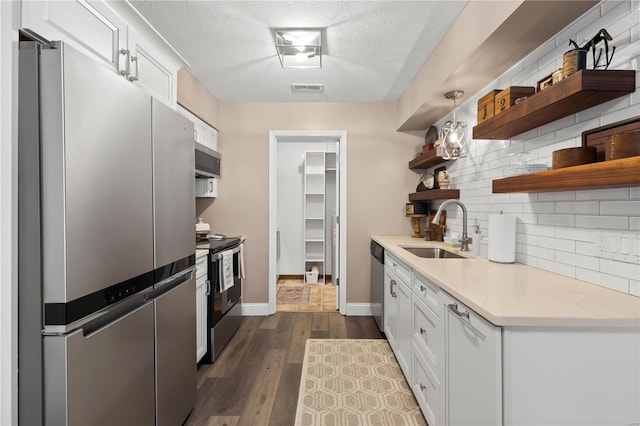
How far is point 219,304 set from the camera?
269 cm

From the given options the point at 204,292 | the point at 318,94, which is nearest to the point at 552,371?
the point at 204,292

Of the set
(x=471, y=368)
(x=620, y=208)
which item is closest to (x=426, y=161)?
(x=620, y=208)

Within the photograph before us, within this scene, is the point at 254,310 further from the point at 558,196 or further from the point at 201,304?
the point at 558,196

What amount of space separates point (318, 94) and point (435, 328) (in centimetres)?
262

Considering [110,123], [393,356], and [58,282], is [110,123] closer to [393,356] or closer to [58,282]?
[58,282]

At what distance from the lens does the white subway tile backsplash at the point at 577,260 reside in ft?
4.49

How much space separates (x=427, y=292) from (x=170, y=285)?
4.45ft

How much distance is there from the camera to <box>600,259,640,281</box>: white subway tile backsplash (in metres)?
1.18

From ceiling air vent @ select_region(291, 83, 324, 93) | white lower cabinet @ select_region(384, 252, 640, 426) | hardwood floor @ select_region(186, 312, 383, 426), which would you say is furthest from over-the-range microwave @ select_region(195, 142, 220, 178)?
white lower cabinet @ select_region(384, 252, 640, 426)

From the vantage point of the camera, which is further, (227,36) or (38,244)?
(227,36)

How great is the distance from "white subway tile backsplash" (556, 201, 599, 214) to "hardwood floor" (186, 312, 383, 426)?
188 centimetres

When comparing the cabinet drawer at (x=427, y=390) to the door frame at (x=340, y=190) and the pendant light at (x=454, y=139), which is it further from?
the door frame at (x=340, y=190)

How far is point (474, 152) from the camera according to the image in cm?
249

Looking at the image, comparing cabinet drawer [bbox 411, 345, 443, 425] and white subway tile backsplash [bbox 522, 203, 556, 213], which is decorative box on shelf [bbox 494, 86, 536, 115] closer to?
white subway tile backsplash [bbox 522, 203, 556, 213]
